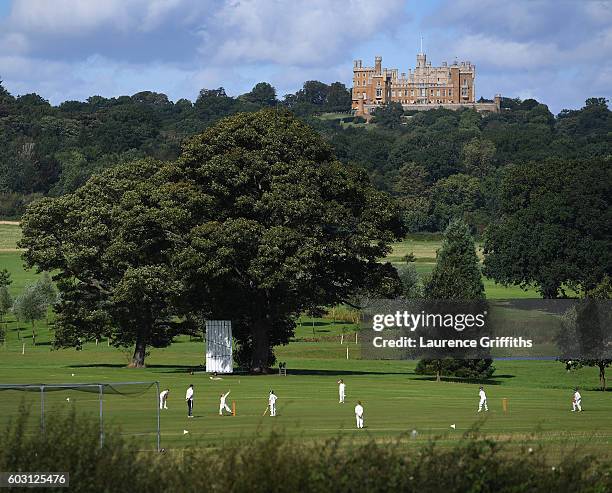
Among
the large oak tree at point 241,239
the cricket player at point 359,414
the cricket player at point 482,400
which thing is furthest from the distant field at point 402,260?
the cricket player at point 359,414

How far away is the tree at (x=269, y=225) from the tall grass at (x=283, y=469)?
50.7 meters

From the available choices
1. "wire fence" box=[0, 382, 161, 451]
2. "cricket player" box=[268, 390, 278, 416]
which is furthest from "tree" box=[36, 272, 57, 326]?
"wire fence" box=[0, 382, 161, 451]

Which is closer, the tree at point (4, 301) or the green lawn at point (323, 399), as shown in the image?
the green lawn at point (323, 399)

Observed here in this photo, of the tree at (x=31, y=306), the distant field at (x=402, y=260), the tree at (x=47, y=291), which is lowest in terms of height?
the tree at (x=31, y=306)

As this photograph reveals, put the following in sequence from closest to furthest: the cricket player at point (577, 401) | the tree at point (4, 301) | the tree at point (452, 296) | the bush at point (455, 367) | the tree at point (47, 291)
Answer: the cricket player at point (577, 401), the tree at point (452, 296), the bush at point (455, 367), the tree at point (47, 291), the tree at point (4, 301)

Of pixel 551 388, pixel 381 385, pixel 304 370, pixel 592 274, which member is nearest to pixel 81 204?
pixel 304 370

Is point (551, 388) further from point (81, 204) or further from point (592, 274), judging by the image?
point (592, 274)

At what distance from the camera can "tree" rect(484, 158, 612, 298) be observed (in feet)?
479

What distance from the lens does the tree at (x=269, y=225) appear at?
8069cm

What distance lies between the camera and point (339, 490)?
87.7 ft

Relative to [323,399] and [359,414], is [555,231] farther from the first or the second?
[359,414]

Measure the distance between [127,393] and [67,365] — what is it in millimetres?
49672

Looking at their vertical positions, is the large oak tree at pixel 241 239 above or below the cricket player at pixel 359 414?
above

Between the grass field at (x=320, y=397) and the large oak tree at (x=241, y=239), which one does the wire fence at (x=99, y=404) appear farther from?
the large oak tree at (x=241, y=239)
